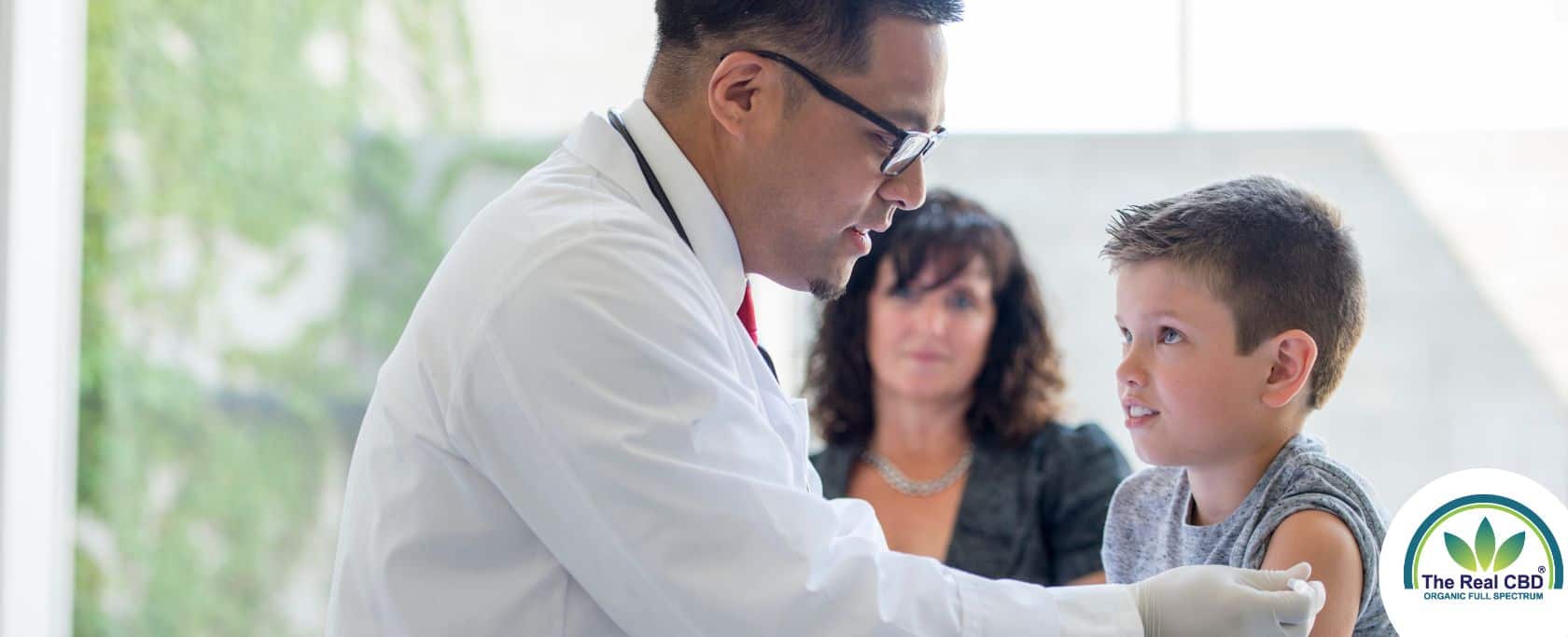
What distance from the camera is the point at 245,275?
4012 millimetres

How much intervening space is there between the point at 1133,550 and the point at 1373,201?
201cm

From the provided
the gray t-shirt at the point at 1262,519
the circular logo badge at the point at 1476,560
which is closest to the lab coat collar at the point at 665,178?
the gray t-shirt at the point at 1262,519

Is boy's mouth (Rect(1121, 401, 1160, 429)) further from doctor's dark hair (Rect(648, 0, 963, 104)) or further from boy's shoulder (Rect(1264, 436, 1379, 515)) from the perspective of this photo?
doctor's dark hair (Rect(648, 0, 963, 104))

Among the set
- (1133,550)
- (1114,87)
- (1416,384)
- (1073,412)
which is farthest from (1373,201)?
(1133,550)

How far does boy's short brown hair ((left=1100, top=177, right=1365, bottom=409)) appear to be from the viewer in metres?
1.37

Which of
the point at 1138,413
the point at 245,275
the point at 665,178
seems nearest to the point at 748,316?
the point at 665,178

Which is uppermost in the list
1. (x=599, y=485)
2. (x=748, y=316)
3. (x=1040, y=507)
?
(x=748, y=316)

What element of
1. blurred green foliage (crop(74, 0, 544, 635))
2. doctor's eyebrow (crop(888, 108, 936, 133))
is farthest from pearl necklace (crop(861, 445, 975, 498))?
blurred green foliage (crop(74, 0, 544, 635))

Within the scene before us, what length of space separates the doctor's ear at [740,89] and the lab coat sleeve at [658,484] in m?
0.27

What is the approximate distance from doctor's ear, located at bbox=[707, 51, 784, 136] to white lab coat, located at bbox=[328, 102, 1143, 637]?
19cm

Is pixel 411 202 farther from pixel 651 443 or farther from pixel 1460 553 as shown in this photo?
pixel 1460 553

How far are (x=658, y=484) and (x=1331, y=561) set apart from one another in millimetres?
632

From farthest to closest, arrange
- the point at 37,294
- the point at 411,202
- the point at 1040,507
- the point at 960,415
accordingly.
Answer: the point at 411,202
the point at 37,294
the point at 960,415
the point at 1040,507

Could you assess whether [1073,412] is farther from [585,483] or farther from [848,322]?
[585,483]
